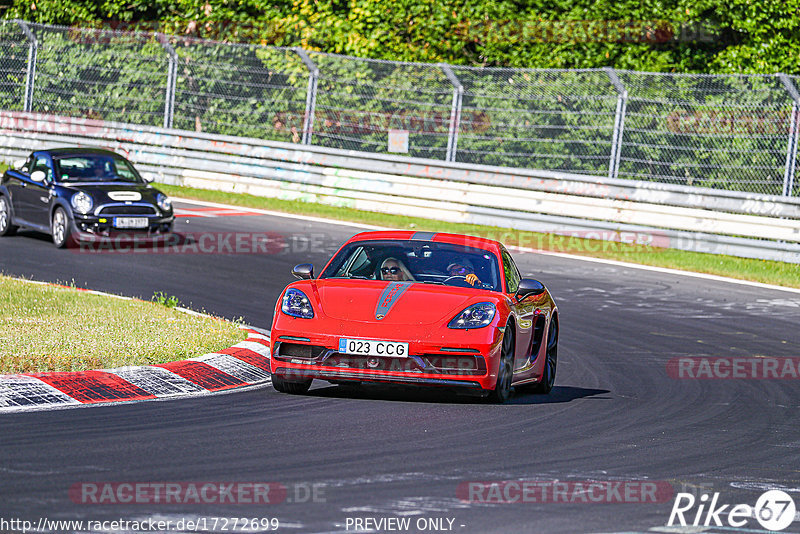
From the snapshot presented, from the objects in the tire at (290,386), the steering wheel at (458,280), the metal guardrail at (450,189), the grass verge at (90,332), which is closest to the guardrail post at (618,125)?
the metal guardrail at (450,189)

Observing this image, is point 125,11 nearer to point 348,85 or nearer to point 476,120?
point 348,85

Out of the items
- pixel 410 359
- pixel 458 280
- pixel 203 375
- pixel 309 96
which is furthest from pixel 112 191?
pixel 410 359

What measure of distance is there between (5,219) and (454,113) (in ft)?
24.9

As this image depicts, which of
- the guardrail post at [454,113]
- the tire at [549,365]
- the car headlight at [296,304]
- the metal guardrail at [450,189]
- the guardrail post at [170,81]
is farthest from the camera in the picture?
the guardrail post at [170,81]

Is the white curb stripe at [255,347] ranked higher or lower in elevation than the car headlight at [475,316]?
lower

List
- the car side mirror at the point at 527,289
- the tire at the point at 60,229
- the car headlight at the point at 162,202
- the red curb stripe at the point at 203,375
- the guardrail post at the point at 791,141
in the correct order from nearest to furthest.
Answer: the red curb stripe at the point at 203,375 → the car side mirror at the point at 527,289 → the tire at the point at 60,229 → the car headlight at the point at 162,202 → the guardrail post at the point at 791,141

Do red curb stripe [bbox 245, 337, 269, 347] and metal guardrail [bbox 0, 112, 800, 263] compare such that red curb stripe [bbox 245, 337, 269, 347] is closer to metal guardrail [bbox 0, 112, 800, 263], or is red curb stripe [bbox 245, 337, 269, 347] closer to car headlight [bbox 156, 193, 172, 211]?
car headlight [bbox 156, 193, 172, 211]

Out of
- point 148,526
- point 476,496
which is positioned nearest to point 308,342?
point 476,496

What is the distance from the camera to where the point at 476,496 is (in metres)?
6.30

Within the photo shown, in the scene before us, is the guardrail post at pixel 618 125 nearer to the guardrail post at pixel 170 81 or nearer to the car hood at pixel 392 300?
the guardrail post at pixel 170 81

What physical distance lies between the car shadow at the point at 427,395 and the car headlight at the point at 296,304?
595 millimetres

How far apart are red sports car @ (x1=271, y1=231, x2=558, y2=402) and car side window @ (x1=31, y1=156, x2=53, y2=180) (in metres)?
9.81

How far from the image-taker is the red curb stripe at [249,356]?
10.5 metres

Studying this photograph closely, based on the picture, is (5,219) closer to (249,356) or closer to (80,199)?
(80,199)
